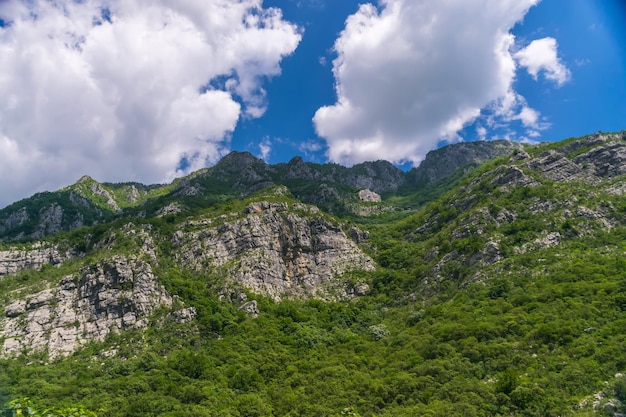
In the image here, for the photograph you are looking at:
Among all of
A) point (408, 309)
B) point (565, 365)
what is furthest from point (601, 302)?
point (408, 309)

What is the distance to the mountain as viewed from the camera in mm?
80125

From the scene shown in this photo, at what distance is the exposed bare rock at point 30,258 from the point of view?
14925 centimetres

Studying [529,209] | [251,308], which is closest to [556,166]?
[529,209]

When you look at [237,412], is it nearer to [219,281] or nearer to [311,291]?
[219,281]

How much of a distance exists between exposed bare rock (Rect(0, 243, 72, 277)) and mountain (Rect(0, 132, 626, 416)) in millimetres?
607

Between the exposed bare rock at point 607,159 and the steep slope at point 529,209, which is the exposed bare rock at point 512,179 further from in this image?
the exposed bare rock at point 607,159

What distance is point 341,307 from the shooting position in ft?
472

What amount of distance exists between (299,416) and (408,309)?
61.6m

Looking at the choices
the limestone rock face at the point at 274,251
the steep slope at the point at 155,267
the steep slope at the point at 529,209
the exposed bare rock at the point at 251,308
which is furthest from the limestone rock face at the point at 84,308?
the steep slope at the point at 529,209

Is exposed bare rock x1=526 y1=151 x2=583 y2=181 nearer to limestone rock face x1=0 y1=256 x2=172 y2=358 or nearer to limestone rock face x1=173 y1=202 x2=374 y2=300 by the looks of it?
limestone rock face x1=173 y1=202 x2=374 y2=300

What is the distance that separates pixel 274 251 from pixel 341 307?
3796cm

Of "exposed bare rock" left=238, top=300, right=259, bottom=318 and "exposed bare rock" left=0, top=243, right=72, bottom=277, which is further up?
"exposed bare rock" left=0, top=243, right=72, bottom=277

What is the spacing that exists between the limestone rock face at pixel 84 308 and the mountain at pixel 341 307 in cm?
46

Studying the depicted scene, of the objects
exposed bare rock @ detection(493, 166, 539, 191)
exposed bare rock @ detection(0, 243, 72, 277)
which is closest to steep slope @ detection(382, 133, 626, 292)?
exposed bare rock @ detection(493, 166, 539, 191)
